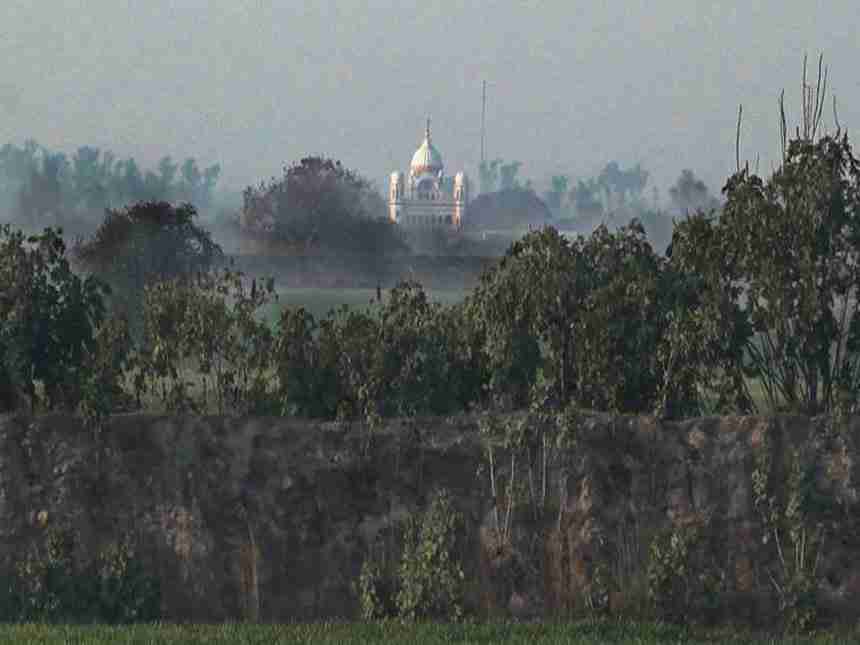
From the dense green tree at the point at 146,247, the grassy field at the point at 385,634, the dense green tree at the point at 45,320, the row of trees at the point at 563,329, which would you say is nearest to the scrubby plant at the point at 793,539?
the grassy field at the point at 385,634

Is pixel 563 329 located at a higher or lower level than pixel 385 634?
higher

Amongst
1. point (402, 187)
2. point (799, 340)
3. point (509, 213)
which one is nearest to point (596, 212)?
point (509, 213)

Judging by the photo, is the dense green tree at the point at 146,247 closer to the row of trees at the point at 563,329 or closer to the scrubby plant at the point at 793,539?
the row of trees at the point at 563,329

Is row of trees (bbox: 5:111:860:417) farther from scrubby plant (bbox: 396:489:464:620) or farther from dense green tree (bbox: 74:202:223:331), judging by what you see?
dense green tree (bbox: 74:202:223:331)

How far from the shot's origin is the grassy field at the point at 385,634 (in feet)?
33.2

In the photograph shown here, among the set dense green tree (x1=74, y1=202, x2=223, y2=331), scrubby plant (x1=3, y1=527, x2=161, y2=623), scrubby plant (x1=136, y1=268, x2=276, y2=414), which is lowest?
scrubby plant (x1=3, y1=527, x2=161, y2=623)

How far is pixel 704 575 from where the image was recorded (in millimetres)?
11766

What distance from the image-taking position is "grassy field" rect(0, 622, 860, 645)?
10.1 meters

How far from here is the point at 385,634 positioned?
34.3 feet

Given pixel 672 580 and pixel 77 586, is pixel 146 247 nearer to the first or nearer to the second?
pixel 77 586

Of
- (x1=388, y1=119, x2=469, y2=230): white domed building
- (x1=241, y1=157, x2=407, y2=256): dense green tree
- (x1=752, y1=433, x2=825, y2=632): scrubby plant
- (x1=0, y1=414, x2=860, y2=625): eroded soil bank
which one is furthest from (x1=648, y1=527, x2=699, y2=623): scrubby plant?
(x1=388, y1=119, x2=469, y2=230): white domed building

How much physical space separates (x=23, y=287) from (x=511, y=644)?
541cm

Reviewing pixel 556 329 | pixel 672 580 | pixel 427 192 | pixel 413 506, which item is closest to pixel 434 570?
pixel 413 506

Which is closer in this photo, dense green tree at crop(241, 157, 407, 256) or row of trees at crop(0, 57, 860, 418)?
row of trees at crop(0, 57, 860, 418)
